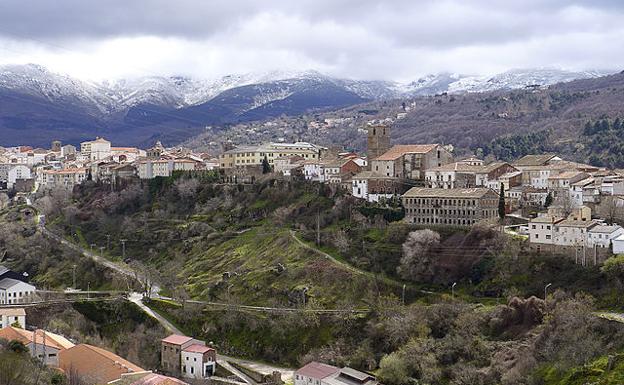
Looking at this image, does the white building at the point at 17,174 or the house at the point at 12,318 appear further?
the white building at the point at 17,174

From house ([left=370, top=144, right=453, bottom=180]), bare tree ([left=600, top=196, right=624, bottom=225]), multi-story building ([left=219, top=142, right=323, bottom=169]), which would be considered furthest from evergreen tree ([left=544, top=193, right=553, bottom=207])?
multi-story building ([left=219, top=142, right=323, bottom=169])

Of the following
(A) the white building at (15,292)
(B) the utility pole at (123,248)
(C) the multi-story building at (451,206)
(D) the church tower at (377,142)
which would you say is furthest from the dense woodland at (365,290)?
(D) the church tower at (377,142)

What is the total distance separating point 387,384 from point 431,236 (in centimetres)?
1667

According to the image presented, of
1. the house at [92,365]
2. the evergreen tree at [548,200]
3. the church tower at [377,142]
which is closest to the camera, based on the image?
the house at [92,365]

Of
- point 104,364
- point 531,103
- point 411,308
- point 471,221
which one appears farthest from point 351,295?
point 531,103

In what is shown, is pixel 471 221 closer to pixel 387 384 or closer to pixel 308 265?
pixel 308 265

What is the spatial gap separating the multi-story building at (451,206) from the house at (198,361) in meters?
22.2

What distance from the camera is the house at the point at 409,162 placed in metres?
81.0

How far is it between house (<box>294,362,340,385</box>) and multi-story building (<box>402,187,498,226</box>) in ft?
65.7

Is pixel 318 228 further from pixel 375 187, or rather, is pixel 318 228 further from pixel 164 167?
pixel 164 167

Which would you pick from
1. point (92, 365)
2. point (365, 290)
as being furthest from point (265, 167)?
point (92, 365)

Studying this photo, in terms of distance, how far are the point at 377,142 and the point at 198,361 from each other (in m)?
38.3

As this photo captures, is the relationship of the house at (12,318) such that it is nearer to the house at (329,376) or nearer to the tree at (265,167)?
the house at (329,376)

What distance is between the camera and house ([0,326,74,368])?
2066 inches
